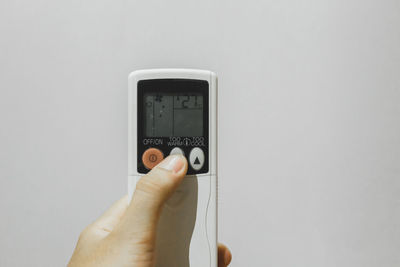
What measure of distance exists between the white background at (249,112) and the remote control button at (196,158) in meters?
0.21

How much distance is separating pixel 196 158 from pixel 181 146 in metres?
0.03

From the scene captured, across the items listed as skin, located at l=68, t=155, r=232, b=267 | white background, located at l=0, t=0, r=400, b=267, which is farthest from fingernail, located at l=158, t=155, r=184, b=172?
white background, located at l=0, t=0, r=400, b=267

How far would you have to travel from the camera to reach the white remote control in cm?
44

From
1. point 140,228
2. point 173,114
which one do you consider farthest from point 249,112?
point 140,228

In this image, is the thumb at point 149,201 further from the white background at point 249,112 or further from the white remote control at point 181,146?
the white background at point 249,112

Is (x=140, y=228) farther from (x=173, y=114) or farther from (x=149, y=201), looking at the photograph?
(x=173, y=114)

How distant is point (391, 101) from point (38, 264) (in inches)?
34.9

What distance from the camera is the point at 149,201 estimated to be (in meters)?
0.38

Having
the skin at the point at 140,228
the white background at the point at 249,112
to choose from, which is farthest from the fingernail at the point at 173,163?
the white background at the point at 249,112

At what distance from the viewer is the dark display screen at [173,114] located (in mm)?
450

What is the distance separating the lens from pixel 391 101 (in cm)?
67

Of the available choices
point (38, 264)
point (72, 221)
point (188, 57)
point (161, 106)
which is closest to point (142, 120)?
point (161, 106)

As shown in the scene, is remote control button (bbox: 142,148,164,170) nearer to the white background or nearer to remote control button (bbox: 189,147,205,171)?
remote control button (bbox: 189,147,205,171)

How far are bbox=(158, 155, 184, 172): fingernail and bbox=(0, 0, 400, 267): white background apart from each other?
237mm
